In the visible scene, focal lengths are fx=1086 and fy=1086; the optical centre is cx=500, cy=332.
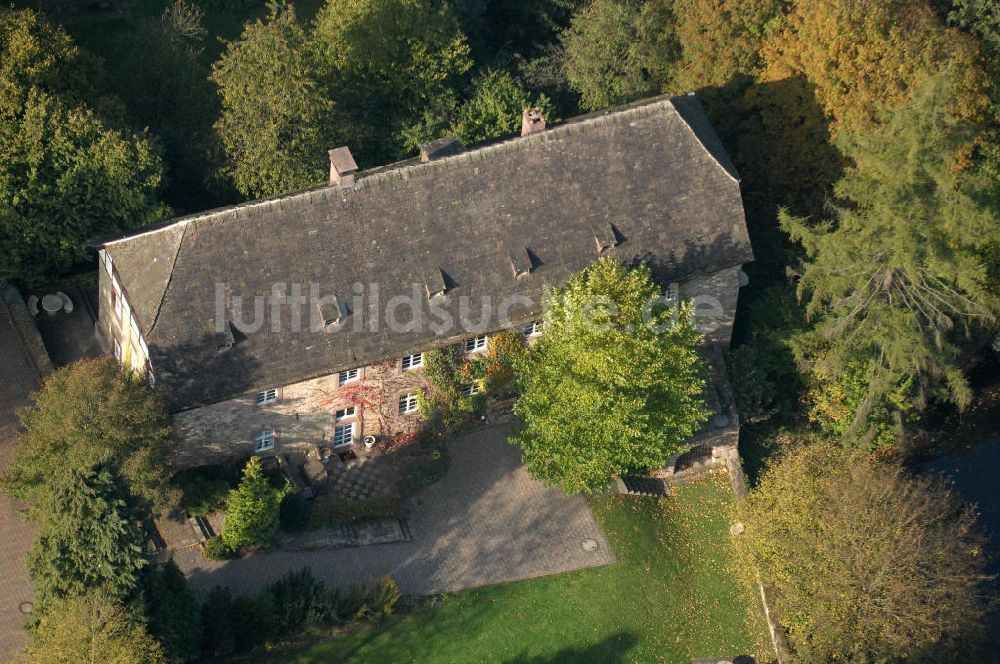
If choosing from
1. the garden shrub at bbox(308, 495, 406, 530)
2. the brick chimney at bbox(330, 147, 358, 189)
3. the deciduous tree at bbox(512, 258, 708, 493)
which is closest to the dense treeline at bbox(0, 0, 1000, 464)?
the brick chimney at bbox(330, 147, 358, 189)

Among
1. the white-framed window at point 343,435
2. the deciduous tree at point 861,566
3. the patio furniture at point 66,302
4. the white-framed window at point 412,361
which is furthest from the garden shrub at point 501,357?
the patio furniture at point 66,302

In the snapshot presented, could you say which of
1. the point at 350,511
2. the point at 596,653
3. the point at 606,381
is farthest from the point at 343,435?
the point at 596,653

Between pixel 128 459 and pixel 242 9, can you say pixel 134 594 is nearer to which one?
pixel 128 459

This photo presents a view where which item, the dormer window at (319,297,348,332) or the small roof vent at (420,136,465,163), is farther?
the small roof vent at (420,136,465,163)

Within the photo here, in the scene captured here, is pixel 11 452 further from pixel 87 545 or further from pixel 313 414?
pixel 313 414

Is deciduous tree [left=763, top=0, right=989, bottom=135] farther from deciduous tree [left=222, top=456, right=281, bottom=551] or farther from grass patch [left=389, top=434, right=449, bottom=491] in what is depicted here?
deciduous tree [left=222, top=456, right=281, bottom=551]

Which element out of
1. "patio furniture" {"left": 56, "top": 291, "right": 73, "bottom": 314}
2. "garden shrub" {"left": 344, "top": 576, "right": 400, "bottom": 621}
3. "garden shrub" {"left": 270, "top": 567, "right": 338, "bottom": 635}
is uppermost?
"patio furniture" {"left": 56, "top": 291, "right": 73, "bottom": 314}

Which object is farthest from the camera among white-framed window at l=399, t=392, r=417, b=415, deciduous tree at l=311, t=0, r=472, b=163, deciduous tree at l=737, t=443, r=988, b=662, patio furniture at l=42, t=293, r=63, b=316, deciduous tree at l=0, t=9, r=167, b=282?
deciduous tree at l=311, t=0, r=472, b=163

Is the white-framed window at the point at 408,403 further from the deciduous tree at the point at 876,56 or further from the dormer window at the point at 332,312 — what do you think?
the deciduous tree at the point at 876,56
